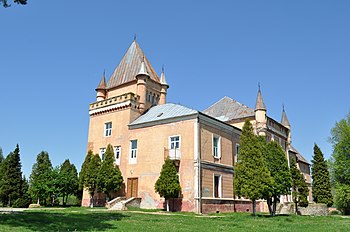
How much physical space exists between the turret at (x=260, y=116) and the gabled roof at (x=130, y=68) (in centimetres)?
1188

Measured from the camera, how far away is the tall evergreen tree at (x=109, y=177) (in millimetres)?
30438

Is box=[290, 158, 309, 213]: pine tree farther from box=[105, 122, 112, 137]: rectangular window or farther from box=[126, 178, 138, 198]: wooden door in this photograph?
box=[105, 122, 112, 137]: rectangular window

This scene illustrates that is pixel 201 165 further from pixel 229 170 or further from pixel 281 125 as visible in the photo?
pixel 281 125

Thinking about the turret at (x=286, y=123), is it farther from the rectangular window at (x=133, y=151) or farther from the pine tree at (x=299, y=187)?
the rectangular window at (x=133, y=151)

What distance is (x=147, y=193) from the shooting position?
29.7 m

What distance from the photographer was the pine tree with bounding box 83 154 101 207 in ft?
102

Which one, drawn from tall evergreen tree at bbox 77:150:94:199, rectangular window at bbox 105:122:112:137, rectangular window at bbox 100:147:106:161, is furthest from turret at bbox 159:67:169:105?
tall evergreen tree at bbox 77:150:94:199

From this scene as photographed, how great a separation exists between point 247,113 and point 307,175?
27.9 m

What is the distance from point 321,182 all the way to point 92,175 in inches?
1361

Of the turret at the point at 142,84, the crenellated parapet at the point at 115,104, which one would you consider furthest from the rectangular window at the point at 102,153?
the turret at the point at 142,84

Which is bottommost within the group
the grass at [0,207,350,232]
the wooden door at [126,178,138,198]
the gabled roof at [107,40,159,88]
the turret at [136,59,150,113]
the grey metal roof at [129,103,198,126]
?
the grass at [0,207,350,232]

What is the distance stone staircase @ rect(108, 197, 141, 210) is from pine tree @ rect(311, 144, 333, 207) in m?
30.7

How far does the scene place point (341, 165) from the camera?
1695 inches

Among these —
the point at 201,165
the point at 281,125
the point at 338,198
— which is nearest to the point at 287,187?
the point at 201,165
